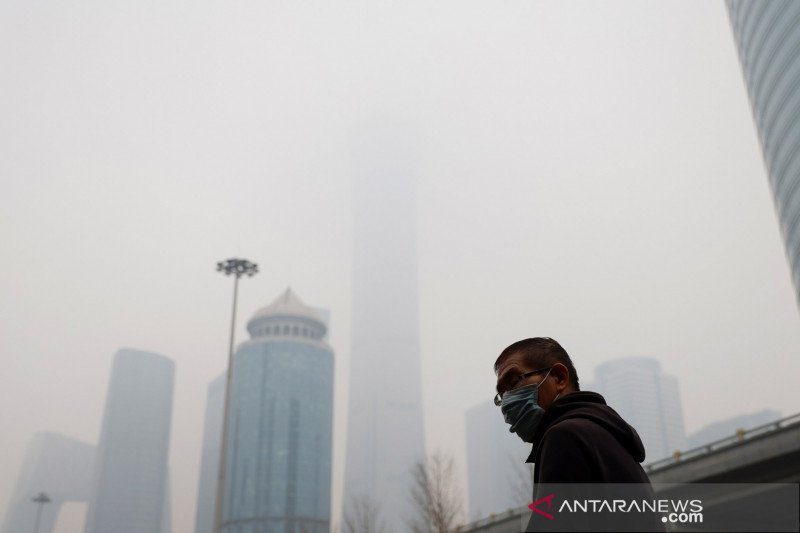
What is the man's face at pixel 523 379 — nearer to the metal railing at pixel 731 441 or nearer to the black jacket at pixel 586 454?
the black jacket at pixel 586 454

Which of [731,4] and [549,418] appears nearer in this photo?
[549,418]

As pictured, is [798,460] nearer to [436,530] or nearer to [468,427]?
[436,530]

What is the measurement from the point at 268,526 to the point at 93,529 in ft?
202

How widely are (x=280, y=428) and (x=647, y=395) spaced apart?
8273 centimetres

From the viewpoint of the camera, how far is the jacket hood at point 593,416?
2.38 metres

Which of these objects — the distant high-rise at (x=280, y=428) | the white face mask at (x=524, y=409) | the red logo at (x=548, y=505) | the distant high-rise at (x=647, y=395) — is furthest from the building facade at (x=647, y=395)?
the red logo at (x=548, y=505)

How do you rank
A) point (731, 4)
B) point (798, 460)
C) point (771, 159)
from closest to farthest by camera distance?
point (798, 460) < point (771, 159) < point (731, 4)

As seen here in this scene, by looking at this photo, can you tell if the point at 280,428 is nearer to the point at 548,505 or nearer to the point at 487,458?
the point at 487,458

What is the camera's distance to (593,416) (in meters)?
2.37

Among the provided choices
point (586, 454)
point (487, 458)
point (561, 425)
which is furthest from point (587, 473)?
point (487, 458)

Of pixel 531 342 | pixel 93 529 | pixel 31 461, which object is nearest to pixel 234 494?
pixel 93 529

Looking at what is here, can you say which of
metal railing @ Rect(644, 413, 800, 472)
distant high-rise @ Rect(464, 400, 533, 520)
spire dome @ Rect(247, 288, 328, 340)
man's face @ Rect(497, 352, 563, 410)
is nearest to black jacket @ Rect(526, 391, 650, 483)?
man's face @ Rect(497, 352, 563, 410)

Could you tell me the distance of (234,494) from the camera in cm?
15438

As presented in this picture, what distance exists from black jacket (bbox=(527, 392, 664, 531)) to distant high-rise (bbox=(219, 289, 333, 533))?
5813 inches
